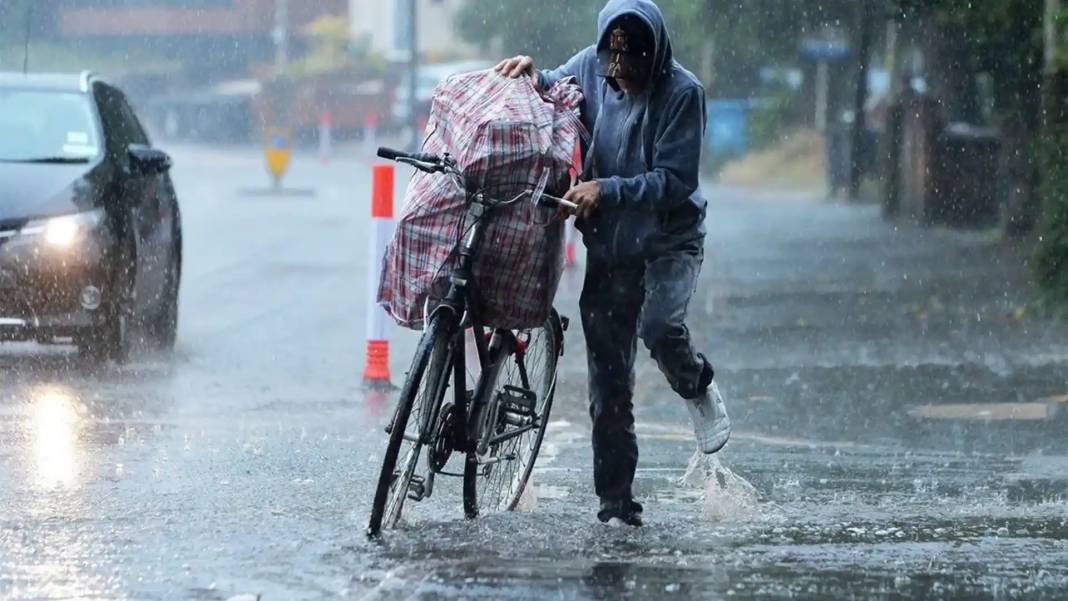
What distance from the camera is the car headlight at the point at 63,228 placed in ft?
36.5

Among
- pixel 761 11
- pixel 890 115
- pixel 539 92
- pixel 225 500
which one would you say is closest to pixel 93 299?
pixel 225 500

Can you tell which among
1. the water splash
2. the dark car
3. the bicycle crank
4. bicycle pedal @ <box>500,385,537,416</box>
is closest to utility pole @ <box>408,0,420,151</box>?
the dark car

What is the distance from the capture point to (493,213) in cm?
619

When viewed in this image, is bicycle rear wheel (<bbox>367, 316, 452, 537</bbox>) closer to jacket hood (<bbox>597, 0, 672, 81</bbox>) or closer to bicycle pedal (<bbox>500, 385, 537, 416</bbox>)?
bicycle pedal (<bbox>500, 385, 537, 416</bbox>)

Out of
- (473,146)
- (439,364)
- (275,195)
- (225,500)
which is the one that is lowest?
(275,195)

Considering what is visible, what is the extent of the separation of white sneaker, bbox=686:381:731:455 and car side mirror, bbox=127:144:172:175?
5606 mm

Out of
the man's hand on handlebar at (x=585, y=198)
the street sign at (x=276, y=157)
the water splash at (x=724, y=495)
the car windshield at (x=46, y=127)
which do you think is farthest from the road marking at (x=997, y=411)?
the street sign at (x=276, y=157)

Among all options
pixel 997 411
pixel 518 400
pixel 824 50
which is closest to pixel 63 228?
pixel 997 411

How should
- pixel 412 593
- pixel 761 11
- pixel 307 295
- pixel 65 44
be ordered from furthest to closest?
pixel 65 44 → pixel 761 11 → pixel 307 295 → pixel 412 593

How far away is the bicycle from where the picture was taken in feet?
20.1

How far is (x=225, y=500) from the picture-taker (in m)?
7.14

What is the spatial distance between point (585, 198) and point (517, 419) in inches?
38.0

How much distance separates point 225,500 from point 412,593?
1814 mm

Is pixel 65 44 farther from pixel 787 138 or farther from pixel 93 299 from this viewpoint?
pixel 93 299
